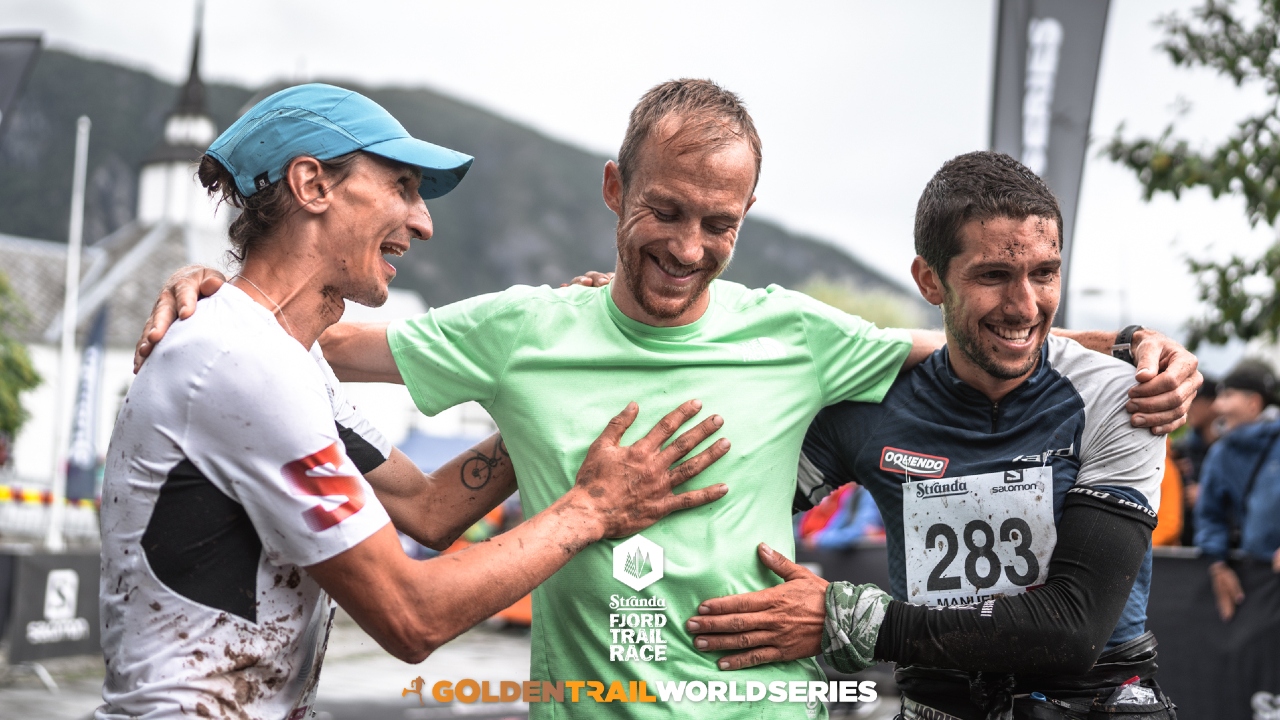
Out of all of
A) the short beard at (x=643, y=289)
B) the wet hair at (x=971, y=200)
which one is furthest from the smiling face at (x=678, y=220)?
the wet hair at (x=971, y=200)

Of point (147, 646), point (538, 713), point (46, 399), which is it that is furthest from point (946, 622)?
point (46, 399)

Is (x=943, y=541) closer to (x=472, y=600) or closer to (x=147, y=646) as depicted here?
(x=472, y=600)

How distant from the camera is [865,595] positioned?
280cm

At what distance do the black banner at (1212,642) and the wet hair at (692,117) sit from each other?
5.85 meters

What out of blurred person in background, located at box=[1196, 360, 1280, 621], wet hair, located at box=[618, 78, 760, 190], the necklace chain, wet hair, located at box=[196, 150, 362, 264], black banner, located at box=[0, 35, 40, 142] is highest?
black banner, located at box=[0, 35, 40, 142]

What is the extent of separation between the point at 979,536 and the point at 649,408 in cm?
95

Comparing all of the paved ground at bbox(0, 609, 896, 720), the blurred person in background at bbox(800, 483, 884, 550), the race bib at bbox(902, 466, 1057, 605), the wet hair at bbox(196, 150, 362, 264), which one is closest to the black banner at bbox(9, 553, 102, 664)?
the paved ground at bbox(0, 609, 896, 720)

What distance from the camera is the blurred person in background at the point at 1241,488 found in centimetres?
704

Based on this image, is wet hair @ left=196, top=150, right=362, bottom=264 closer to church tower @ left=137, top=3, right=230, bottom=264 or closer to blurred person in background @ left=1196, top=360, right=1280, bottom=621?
blurred person in background @ left=1196, top=360, right=1280, bottom=621

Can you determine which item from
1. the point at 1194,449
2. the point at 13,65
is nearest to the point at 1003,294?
the point at 1194,449

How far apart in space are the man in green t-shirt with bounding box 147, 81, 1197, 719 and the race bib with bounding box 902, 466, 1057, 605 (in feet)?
1.16

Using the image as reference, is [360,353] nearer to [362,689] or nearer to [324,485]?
[324,485]

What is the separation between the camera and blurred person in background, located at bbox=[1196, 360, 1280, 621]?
7035 millimetres

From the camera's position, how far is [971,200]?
9.36ft
